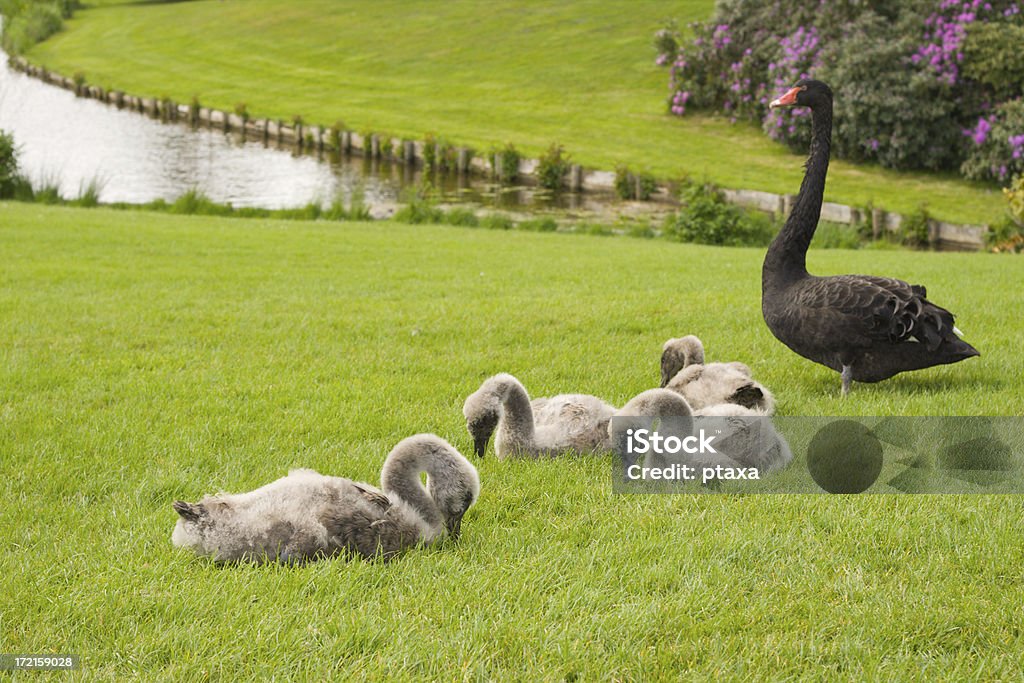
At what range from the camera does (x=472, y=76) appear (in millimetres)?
45469

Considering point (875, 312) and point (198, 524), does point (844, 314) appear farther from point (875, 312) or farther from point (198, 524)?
point (198, 524)

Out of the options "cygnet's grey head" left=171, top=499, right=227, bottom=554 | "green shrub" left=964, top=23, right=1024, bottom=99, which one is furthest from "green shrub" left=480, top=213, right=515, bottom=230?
"cygnet's grey head" left=171, top=499, right=227, bottom=554

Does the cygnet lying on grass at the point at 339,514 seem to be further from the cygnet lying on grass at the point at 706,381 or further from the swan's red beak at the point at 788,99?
the swan's red beak at the point at 788,99

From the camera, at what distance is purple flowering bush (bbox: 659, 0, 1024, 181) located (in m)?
24.8

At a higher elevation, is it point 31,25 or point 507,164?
point 31,25

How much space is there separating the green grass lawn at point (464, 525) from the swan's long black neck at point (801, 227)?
787 millimetres

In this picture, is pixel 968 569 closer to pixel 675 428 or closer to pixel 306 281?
pixel 675 428

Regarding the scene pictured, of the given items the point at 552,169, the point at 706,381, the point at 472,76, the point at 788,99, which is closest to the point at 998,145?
the point at 552,169

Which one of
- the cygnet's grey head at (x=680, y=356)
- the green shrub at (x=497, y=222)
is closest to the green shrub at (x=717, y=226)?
the green shrub at (x=497, y=222)

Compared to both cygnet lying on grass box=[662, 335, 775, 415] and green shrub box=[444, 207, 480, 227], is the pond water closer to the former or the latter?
green shrub box=[444, 207, 480, 227]

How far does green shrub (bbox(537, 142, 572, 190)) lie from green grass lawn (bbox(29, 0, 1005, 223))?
1295 millimetres

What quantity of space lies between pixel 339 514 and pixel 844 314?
3576mm

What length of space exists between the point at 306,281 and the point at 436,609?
321 inches

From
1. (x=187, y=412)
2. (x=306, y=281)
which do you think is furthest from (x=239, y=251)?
(x=187, y=412)
